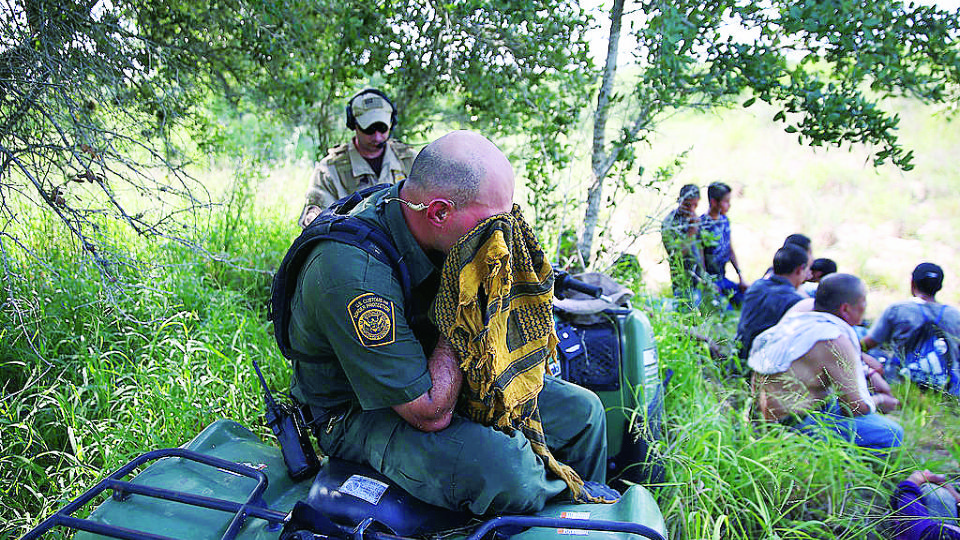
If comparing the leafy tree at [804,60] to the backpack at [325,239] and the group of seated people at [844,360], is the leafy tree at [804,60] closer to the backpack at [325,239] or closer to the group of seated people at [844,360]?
the group of seated people at [844,360]

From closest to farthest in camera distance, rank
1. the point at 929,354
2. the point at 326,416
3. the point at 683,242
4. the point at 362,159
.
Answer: the point at 326,416 < the point at 929,354 < the point at 362,159 < the point at 683,242

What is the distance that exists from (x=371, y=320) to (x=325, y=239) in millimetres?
293

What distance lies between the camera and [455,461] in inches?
66.9

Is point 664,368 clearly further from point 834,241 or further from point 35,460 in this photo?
point 834,241

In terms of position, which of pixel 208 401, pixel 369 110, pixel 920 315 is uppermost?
pixel 369 110

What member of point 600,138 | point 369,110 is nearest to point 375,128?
point 369,110

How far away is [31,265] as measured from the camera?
131 inches

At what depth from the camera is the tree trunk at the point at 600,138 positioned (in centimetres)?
391

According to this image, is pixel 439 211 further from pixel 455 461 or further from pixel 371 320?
pixel 455 461

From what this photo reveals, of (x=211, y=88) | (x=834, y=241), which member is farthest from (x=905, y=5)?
(x=834, y=241)

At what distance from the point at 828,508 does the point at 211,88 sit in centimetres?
435

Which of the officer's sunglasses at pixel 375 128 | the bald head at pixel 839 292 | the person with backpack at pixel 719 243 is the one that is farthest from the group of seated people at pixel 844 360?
the officer's sunglasses at pixel 375 128

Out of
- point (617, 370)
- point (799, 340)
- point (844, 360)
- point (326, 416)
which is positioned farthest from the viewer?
point (799, 340)

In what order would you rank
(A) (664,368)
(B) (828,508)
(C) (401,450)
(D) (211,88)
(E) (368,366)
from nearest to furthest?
(E) (368,366) < (C) (401,450) < (B) (828,508) < (A) (664,368) < (D) (211,88)
